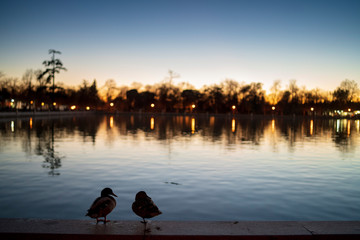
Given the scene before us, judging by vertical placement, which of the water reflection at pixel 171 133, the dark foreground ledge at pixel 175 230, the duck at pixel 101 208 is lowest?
the water reflection at pixel 171 133

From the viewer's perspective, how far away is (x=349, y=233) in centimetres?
446

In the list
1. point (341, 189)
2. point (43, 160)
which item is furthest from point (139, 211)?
point (43, 160)

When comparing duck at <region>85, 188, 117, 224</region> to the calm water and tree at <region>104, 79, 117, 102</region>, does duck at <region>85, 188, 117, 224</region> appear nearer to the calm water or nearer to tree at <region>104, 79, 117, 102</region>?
the calm water

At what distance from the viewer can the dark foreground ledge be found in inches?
173

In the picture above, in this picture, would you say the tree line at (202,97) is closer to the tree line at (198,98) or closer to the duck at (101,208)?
the tree line at (198,98)

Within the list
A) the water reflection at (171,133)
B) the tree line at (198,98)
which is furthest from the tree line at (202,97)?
the water reflection at (171,133)

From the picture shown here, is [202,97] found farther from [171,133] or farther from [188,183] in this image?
[188,183]

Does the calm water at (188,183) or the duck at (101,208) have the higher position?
the duck at (101,208)

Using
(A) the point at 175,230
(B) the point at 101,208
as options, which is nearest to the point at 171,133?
(B) the point at 101,208

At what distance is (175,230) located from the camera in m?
4.57

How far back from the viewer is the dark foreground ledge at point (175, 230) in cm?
439

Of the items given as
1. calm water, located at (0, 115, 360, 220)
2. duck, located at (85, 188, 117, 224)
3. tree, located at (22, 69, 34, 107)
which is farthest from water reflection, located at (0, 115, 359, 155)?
tree, located at (22, 69, 34, 107)

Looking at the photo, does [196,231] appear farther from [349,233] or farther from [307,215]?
[307,215]

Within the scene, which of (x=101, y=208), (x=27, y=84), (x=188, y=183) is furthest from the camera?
(x=27, y=84)
